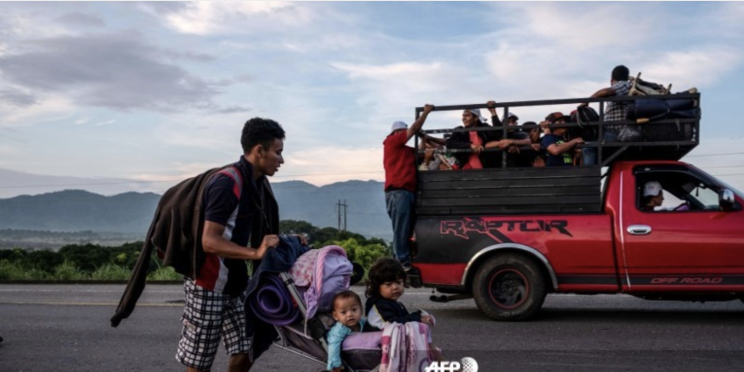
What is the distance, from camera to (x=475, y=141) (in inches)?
395

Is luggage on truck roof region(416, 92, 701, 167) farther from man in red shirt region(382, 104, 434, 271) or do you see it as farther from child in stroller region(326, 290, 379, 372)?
child in stroller region(326, 290, 379, 372)

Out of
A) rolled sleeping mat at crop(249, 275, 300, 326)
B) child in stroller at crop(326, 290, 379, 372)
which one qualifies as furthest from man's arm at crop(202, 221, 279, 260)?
child in stroller at crop(326, 290, 379, 372)

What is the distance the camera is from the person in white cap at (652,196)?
370 inches

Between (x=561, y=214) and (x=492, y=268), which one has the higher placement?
(x=561, y=214)

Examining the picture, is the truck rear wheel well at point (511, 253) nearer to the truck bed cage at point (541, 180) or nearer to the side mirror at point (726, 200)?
the truck bed cage at point (541, 180)

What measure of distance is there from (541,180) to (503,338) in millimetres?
2087

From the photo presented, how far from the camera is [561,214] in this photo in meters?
9.47

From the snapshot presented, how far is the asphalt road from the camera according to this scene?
7.32 metres

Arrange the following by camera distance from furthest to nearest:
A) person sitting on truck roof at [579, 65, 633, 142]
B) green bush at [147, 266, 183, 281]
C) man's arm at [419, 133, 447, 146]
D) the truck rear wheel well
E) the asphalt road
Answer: green bush at [147, 266, 183, 281] < man's arm at [419, 133, 447, 146] < person sitting on truck roof at [579, 65, 633, 142] < the truck rear wheel well < the asphalt road

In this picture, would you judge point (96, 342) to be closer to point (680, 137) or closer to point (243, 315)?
point (243, 315)

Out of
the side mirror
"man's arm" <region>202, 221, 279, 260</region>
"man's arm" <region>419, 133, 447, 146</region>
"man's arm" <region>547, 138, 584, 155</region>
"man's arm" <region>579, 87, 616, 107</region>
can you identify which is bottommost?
"man's arm" <region>202, 221, 279, 260</region>

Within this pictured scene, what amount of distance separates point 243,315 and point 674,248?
5.76 meters

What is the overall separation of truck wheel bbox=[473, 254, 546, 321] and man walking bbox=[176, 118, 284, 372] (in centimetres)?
485

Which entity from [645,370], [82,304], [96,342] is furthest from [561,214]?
[82,304]
